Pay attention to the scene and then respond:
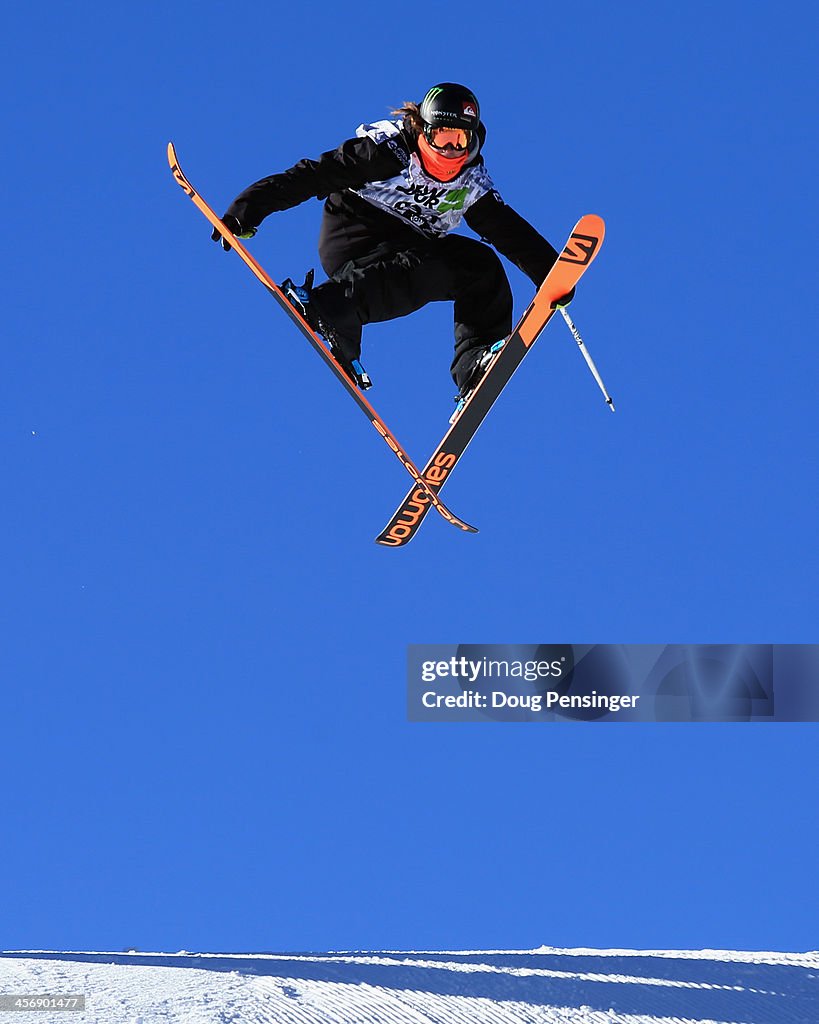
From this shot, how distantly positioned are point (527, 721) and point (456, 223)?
5032mm

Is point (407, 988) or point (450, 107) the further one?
point (407, 988)

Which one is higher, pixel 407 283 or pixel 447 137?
pixel 447 137

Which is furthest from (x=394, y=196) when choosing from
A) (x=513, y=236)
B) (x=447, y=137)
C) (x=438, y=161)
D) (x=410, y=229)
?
(x=513, y=236)

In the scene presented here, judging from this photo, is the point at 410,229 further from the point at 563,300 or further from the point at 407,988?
the point at 407,988

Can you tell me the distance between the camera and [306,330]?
1039 centimetres

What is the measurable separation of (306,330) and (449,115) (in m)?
1.78

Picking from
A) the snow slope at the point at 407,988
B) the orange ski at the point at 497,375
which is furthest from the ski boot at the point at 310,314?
the snow slope at the point at 407,988

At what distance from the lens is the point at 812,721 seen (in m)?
14.6

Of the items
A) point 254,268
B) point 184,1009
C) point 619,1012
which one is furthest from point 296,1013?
point 254,268

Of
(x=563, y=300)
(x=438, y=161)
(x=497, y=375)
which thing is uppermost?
(x=438, y=161)

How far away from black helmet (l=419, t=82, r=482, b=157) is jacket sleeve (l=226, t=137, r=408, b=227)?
32 centimetres

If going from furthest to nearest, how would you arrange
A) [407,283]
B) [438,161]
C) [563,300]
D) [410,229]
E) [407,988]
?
[407,988]
[410,229]
[563,300]
[407,283]
[438,161]

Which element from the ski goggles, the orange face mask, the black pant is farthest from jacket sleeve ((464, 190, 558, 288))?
the ski goggles

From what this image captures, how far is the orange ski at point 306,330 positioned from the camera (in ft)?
34.0
